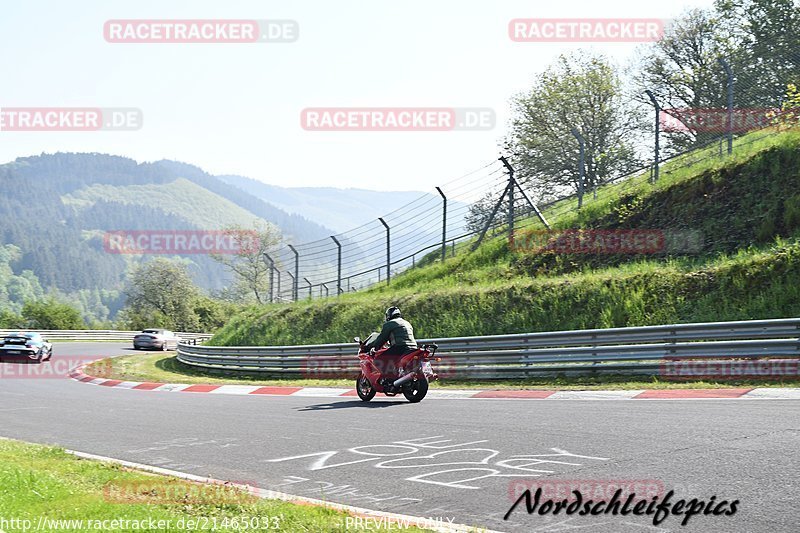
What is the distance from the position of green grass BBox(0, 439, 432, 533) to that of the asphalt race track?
827 millimetres

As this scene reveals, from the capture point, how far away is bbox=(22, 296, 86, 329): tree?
70.2m

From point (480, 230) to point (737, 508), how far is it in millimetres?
23808

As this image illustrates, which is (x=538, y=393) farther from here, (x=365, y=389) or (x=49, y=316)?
(x=49, y=316)

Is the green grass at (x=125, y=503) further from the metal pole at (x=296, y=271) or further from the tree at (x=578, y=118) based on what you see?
the tree at (x=578, y=118)

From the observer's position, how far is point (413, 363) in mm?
14758

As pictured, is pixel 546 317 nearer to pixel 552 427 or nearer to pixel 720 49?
pixel 552 427

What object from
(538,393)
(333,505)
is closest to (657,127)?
(538,393)

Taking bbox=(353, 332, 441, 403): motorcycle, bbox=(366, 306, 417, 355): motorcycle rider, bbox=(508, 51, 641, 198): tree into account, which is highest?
bbox=(508, 51, 641, 198): tree

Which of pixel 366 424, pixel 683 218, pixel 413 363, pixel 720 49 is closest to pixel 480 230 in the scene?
pixel 683 218

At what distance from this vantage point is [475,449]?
29.5 feet

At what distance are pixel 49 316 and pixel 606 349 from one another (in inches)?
2501

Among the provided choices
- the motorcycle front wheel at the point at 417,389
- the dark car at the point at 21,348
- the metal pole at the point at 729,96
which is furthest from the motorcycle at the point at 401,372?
the dark car at the point at 21,348

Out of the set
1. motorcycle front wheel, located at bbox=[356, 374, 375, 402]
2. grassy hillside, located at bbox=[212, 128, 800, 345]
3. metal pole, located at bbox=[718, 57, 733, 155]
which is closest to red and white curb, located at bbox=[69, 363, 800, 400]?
motorcycle front wheel, located at bbox=[356, 374, 375, 402]

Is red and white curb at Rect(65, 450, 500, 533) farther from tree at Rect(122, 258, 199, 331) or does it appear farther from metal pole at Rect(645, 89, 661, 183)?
tree at Rect(122, 258, 199, 331)
